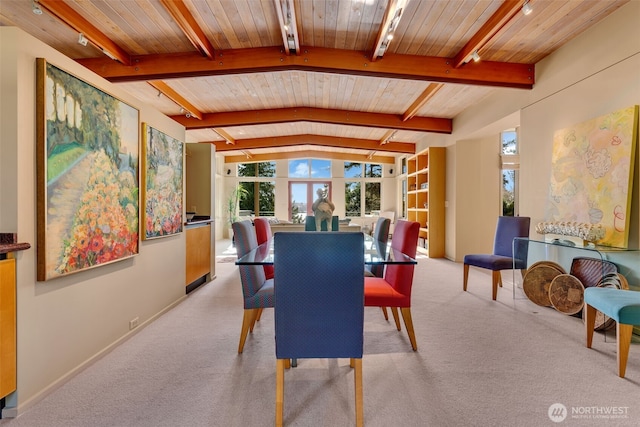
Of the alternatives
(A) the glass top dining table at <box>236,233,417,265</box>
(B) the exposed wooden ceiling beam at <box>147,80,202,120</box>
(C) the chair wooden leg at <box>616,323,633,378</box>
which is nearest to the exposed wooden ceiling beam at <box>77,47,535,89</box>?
(B) the exposed wooden ceiling beam at <box>147,80,202,120</box>

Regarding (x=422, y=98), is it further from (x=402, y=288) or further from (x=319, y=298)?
(x=319, y=298)

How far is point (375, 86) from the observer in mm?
4641

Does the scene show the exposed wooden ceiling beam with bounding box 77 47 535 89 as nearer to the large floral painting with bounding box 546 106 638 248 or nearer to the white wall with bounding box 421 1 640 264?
the white wall with bounding box 421 1 640 264

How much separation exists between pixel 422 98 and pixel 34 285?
191 inches

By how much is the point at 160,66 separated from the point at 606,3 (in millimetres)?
4266

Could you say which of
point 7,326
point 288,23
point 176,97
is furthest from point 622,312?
point 176,97

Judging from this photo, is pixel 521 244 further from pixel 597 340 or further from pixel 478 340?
pixel 478 340

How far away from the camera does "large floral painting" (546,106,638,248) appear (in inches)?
102

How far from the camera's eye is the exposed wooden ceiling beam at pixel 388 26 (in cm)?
250

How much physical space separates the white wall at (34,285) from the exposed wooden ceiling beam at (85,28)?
0.87 metres

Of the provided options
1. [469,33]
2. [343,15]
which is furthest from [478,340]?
[343,15]

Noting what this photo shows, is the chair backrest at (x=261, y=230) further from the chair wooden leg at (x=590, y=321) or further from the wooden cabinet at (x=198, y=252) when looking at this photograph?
the chair wooden leg at (x=590, y=321)
